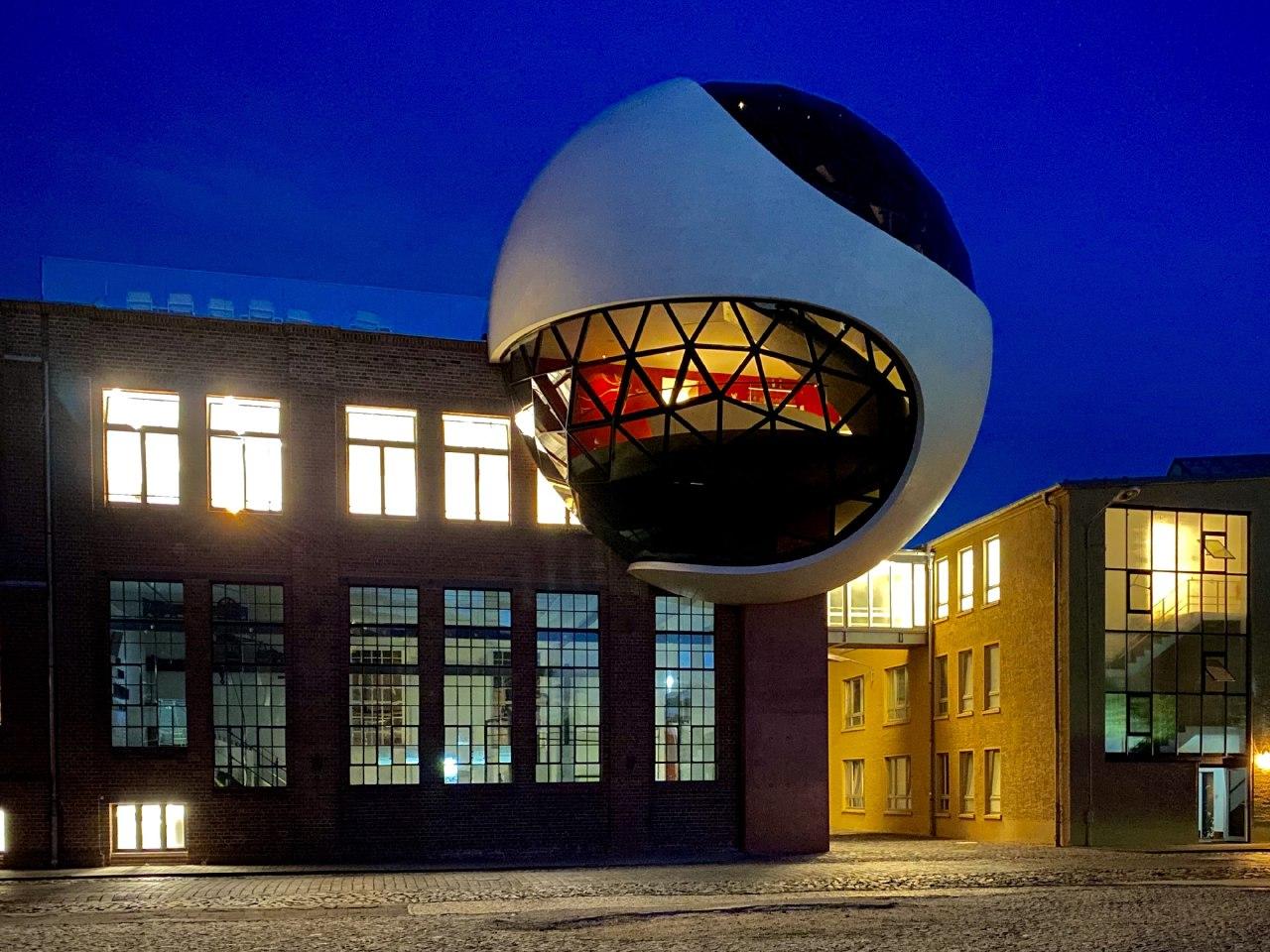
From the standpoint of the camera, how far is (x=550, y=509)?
24.1 metres

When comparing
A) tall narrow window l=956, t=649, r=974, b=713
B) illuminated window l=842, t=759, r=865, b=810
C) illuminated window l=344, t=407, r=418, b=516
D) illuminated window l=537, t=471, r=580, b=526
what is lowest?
illuminated window l=842, t=759, r=865, b=810

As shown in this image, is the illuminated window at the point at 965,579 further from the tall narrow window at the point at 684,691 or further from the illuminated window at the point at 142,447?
the illuminated window at the point at 142,447

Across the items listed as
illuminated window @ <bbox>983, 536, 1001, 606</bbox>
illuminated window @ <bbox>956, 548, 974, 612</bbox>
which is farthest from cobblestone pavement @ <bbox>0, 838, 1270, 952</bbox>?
illuminated window @ <bbox>956, 548, 974, 612</bbox>

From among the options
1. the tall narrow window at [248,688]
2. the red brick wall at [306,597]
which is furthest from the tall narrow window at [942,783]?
the tall narrow window at [248,688]

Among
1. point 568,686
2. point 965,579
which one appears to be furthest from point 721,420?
point 965,579

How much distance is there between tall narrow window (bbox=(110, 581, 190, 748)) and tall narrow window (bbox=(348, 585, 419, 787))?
296 cm

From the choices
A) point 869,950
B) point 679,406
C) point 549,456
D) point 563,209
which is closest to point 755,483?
point 679,406

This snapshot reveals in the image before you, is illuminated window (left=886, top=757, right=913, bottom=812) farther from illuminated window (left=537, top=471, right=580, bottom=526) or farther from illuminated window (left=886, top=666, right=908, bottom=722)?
illuminated window (left=537, top=471, right=580, bottom=526)

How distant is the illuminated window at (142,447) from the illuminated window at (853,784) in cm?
2579

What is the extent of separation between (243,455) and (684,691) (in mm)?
9522

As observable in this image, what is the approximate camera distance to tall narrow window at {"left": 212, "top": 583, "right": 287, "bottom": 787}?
2180 cm

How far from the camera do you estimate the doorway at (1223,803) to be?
1121 inches

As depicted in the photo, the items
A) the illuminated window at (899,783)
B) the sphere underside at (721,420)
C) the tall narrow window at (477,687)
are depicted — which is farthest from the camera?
the illuminated window at (899,783)

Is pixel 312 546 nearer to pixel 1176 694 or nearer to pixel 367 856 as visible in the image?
pixel 367 856
